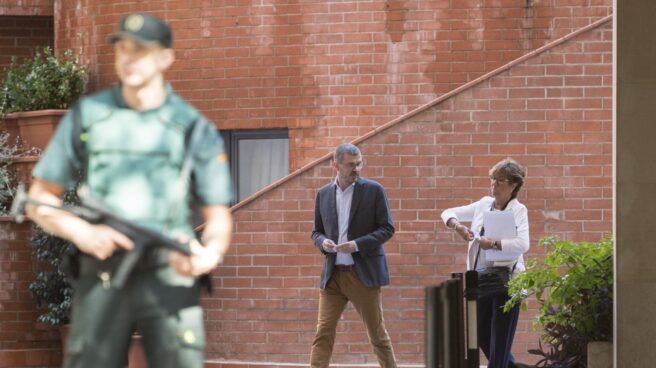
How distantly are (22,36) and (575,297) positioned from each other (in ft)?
37.8

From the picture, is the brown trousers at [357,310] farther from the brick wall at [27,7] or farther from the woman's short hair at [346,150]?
the brick wall at [27,7]

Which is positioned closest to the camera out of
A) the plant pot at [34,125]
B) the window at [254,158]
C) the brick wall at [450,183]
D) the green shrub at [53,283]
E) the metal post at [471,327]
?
the metal post at [471,327]

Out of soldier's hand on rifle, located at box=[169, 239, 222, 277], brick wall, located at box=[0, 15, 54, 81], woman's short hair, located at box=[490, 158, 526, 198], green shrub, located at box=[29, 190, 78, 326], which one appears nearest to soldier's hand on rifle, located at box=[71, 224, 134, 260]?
→ soldier's hand on rifle, located at box=[169, 239, 222, 277]

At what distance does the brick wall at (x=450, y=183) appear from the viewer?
527 inches

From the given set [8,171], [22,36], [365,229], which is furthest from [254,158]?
[365,229]

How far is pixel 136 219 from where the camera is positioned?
4984 millimetres

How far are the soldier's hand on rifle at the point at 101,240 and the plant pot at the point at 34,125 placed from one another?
11.8 metres

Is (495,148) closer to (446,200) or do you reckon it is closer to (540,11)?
(446,200)

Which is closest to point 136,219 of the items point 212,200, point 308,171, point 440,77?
point 212,200

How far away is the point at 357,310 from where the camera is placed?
11.2m

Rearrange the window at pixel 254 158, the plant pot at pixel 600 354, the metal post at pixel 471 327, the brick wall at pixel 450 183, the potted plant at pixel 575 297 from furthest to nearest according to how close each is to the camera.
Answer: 1. the window at pixel 254 158
2. the brick wall at pixel 450 183
3. the metal post at pixel 471 327
4. the potted plant at pixel 575 297
5. the plant pot at pixel 600 354

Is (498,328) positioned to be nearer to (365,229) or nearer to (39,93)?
(365,229)

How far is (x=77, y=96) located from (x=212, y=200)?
1250 centimetres

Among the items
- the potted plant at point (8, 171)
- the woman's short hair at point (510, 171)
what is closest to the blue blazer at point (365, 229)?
the woman's short hair at point (510, 171)
